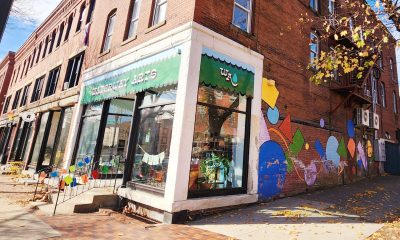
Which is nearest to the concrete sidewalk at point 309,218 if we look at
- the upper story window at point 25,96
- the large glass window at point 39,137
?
the large glass window at point 39,137

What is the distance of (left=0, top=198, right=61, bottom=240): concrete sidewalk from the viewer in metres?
5.07

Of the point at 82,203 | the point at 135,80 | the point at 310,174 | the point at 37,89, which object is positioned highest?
the point at 37,89

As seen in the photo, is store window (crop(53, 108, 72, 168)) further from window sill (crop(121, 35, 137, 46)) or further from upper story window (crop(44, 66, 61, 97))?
window sill (crop(121, 35, 137, 46))

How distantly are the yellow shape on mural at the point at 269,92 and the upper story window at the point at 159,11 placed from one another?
4.36m

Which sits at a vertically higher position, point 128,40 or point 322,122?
point 128,40

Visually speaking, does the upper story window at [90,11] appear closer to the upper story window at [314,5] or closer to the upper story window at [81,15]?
the upper story window at [81,15]

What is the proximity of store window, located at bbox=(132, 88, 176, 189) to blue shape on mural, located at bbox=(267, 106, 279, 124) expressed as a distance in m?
3.68

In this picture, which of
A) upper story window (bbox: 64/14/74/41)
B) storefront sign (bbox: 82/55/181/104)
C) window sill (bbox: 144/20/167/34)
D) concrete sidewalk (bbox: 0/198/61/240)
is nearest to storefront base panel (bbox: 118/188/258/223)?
concrete sidewalk (bbox: 0/198/61/240)

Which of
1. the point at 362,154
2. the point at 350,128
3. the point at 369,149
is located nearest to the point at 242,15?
the point at 350,128

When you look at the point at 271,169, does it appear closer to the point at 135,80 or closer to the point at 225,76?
the point at 225,76

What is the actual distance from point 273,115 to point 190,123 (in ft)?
12.7

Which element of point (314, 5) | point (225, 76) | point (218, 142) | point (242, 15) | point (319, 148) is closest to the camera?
point (225, 76)

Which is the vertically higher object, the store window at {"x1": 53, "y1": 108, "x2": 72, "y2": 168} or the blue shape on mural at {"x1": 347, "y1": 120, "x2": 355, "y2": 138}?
the blue shape on mural at {"x1": 347, "y1": 120, "x2": 355, "y2": 138}

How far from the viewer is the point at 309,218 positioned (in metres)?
7.12
